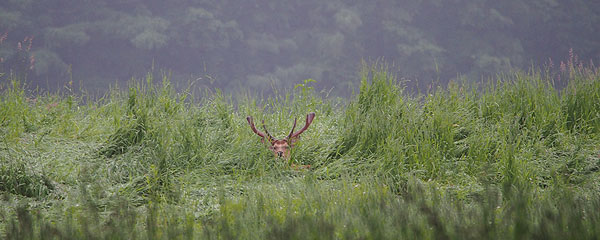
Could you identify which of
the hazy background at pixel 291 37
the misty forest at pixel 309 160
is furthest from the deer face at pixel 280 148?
the hazy background at pixel 291 37

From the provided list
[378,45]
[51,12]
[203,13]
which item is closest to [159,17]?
[203,13]

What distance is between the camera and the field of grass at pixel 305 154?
327cm

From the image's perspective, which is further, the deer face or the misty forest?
the deer face

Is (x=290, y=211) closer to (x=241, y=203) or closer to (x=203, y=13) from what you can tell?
(x=241, y=203)

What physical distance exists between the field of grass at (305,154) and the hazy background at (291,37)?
620 inches

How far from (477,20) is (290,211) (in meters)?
26.7

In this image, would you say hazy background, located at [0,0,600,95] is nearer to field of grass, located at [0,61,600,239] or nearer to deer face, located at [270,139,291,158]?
field of grass, located at [0,61,600,239]

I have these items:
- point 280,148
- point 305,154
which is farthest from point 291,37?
point 280,148

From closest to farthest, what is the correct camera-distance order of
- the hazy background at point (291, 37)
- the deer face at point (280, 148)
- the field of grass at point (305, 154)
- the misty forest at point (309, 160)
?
the misty forest at point (309, 160) < the field of grass at point (305, 154) < the deer face at point (280, 148) < the hazy background at point (291, 37)

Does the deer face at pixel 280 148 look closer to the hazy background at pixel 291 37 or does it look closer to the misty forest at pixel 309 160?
the misty forest at pixel 309 160

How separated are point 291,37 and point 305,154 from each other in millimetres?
22031

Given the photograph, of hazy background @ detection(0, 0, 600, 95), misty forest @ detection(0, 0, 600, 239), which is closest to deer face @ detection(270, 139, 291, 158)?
misty forest @ detection(0, 0, 600, 239)

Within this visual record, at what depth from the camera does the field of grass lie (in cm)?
327

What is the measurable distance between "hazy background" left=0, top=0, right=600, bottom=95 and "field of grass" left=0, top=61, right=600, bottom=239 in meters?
15.8
